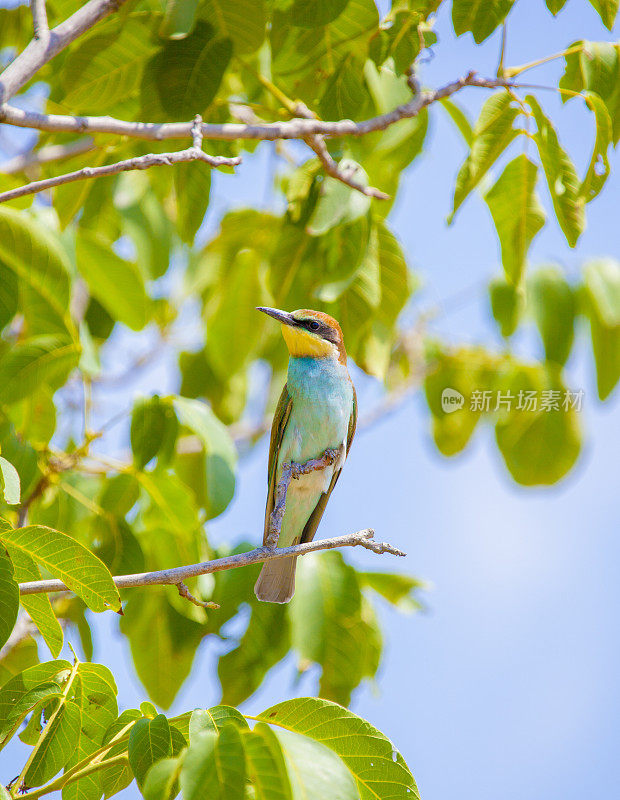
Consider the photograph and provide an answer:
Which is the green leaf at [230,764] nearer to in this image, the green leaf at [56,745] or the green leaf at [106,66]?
the green leaf at [56,745]

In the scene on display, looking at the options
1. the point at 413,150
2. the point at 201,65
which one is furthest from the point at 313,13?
the point at 413,150

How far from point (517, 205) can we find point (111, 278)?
1.55 metres

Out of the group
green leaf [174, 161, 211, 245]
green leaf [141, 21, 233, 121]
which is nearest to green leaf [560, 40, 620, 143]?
green leaf [141, 21, 233, 121]

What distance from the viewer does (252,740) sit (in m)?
1.85

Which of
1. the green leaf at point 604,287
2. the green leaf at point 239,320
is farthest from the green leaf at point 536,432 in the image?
the green leaf at point 239,320

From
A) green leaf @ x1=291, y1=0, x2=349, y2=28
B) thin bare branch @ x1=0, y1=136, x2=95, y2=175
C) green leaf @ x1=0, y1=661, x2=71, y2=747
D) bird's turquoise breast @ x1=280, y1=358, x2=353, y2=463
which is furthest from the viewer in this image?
thin bare branch @ x1=0, y1=136, x2=95, y2=175

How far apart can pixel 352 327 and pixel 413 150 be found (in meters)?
0.83

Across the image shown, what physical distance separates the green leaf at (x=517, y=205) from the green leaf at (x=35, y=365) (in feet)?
4.97

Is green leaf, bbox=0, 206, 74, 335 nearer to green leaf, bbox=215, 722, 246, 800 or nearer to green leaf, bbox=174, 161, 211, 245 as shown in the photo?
green leaf, bbox=174, 161, 211, 245

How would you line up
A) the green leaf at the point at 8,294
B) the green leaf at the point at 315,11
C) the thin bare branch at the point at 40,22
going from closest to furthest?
the thin bare branch at the point at 40,22 < the green leaf at the point at 315,11 < the green leaf at the point at 8,294

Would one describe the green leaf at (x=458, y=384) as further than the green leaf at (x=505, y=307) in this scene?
Yes

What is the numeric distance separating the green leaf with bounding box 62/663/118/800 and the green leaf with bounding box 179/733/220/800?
1.29 ft

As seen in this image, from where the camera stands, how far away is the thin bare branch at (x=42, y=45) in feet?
6.85

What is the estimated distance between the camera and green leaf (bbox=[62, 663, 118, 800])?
2045 millimetres
